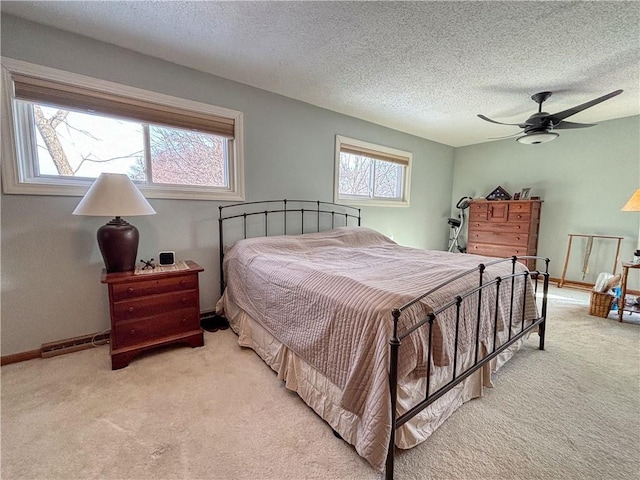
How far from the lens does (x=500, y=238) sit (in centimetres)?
456

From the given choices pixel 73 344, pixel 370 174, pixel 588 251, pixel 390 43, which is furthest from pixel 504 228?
pixel 73 344

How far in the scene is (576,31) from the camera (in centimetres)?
197

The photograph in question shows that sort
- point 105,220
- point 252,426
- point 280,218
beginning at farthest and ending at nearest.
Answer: point 280,218 < point 105,220 < point 252,426

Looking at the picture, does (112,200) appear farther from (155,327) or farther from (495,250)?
(495,250)

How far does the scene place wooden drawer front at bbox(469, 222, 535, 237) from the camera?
14.0 ft

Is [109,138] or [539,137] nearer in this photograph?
[109,138]

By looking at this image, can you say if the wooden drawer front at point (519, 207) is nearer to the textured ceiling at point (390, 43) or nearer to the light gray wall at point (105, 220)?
the textured ceiling at point (390, 43)

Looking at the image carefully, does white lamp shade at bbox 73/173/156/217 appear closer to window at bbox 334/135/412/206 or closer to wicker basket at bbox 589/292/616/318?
window at bbox 334/135/412/206

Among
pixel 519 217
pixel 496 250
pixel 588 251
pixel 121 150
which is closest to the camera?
pixel 121 150

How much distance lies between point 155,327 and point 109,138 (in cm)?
166

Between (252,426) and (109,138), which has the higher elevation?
(109,138)

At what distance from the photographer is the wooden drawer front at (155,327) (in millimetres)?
1990

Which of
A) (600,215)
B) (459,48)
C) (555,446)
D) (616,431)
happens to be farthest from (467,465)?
(600,215)

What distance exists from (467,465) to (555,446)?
51cm
